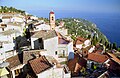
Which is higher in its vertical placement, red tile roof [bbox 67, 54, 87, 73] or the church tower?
the church tower

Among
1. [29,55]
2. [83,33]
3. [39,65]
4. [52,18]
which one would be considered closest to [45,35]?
[29,55]

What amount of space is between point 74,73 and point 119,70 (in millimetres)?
6401

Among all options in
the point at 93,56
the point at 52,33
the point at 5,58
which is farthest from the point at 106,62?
the point at 5,58

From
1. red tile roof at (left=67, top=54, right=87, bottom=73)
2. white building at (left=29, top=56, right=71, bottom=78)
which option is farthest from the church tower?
white building at (left=29, top=56, right=71, bottom=78)

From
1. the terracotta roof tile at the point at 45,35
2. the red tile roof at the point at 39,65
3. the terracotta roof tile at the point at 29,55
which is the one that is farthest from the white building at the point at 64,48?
the red tile roof at the point at 39,65

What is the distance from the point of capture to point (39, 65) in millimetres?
17719

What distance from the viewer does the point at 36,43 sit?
24906 mm

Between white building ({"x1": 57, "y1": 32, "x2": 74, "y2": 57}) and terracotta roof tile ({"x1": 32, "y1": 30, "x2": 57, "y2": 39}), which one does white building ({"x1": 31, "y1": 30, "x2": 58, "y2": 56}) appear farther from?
white building ({"x1": 57, "y1": 32, "x2": 74, "y2": 57})

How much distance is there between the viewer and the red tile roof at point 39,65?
→ 16.9 m

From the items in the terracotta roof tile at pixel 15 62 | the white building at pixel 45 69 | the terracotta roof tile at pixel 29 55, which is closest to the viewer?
the white building at pixel 45 69

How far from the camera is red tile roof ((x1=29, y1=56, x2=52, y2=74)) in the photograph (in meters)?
16.9

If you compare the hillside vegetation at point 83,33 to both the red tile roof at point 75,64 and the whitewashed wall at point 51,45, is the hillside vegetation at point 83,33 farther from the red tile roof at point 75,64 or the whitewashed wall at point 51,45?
the whitewashed wall at point 51,45

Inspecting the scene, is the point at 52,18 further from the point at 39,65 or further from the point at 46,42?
the point at 39,65

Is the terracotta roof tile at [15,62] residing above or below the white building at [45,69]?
below
